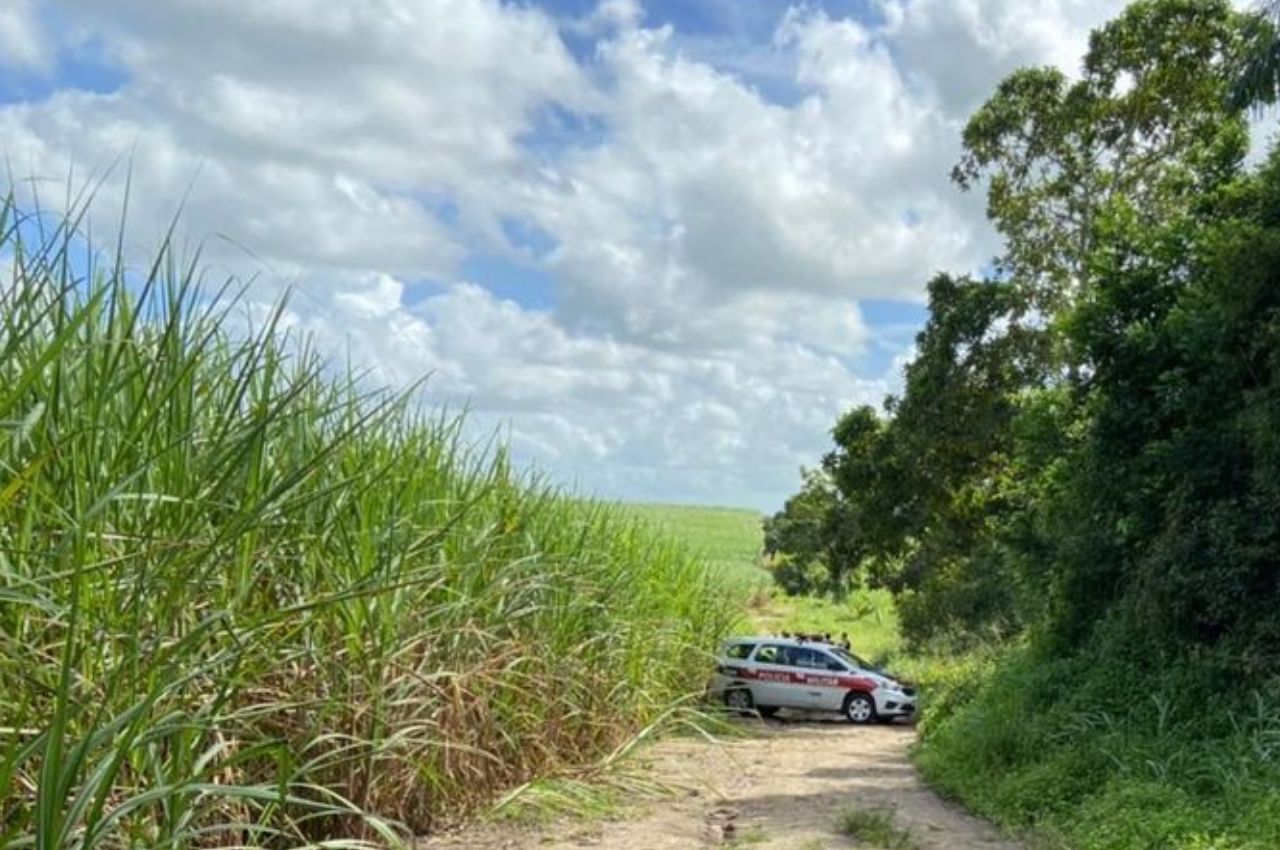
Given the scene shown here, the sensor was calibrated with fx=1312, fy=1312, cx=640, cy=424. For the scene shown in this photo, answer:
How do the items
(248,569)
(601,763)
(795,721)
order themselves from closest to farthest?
(248,569), (601,763), (795,721)

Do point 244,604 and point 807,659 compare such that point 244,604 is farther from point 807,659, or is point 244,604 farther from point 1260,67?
point 807,659

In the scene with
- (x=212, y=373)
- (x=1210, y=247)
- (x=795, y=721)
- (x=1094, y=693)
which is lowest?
(x=795, y=721)

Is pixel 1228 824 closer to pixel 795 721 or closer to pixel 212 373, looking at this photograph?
pixel 212 373

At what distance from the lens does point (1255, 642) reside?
417 inches

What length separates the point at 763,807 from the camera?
33.9ft

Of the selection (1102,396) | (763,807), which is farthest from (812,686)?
(763,807)

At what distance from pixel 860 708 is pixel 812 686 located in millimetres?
882

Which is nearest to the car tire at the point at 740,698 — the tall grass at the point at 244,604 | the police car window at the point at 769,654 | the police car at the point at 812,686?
the police car at the point at 812,686

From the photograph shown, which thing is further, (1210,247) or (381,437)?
(1210,247)

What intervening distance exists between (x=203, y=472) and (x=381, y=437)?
286cm

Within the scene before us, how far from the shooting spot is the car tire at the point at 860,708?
22.0 m

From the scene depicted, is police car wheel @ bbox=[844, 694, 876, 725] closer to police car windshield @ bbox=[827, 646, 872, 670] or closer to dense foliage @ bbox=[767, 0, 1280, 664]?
police car windshield @ bbox=[827, 646, 872, 670]

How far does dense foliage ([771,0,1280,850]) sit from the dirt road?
1.91ft

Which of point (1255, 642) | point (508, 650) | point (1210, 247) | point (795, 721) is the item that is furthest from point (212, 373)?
point (795, 721)
